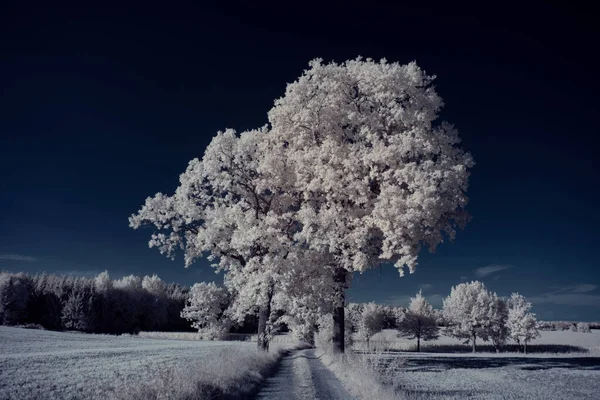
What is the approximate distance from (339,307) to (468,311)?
3098 inches

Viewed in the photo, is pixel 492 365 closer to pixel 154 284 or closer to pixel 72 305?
pixel 72 305

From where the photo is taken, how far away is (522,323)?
82.4 m

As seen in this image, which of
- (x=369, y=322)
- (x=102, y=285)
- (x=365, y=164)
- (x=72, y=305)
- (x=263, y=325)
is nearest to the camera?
(x=365, y=164)

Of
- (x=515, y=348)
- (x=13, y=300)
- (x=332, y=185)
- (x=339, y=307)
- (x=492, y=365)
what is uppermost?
(x=332, y=185)

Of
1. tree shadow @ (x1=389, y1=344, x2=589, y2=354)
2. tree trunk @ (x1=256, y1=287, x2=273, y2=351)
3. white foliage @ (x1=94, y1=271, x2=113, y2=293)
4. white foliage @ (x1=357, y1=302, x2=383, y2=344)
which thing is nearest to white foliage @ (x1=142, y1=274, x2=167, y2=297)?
white foliage @ (x1=94, y1=271, x2=113, y2=293)

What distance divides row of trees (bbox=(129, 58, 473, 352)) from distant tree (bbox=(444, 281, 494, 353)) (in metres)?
75.6

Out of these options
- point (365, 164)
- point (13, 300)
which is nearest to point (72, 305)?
point (13, 300)

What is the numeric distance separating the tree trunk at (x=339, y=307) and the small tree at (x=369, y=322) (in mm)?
79308

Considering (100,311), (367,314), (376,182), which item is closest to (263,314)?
(376,182)

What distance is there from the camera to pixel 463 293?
317 feet

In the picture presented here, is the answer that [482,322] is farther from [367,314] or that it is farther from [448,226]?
[448,226]

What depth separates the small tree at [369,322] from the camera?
10019cm

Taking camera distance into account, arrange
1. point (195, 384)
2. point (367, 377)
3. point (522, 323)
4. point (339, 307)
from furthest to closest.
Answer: point (522, 323) < point (339, 307) < point (367, 377) < point (195, 384)

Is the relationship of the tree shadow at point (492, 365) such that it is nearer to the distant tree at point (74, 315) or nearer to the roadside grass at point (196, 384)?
the roadside grass at point (196, 384)
